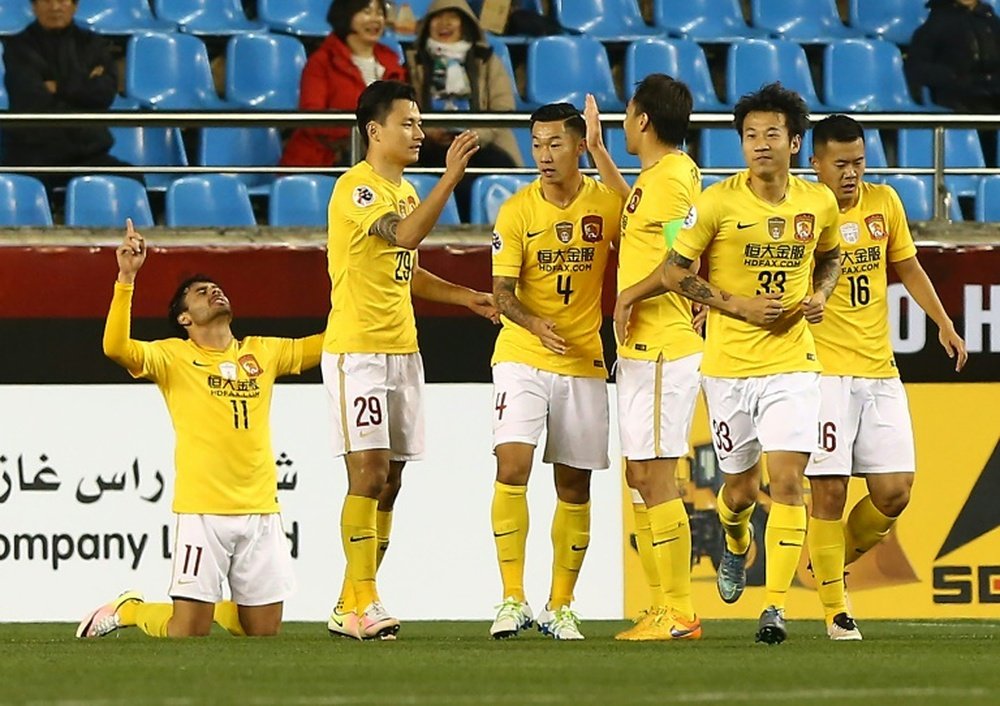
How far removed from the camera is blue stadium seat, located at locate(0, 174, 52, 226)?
37.3 ft

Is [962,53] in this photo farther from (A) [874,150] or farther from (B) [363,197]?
(B) [363,197]

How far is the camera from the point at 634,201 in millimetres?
8289

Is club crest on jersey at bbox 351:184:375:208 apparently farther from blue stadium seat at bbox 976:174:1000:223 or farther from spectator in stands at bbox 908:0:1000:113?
spectator in stands at bbox 908:0:1000:113

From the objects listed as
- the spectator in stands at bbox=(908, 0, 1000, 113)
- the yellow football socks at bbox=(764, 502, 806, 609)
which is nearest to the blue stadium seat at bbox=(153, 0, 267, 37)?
the spectator in stands at bbox=(908, 0, 1000, 113)

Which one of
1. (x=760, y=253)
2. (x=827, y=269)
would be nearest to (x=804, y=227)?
(x=760, y=253)

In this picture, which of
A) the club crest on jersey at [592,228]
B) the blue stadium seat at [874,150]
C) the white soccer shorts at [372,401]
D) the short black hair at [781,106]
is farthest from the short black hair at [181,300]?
the blue stadium seat at [874,150]

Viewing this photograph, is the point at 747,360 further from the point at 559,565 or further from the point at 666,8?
the point at 666,8

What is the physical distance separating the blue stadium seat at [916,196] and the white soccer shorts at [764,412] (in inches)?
168

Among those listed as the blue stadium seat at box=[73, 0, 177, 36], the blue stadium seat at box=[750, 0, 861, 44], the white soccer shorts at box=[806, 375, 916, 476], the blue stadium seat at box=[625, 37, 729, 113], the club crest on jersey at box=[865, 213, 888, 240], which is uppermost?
the blue stadium seat at box=[73, 0, 177, 36]

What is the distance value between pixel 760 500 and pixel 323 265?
2547mm

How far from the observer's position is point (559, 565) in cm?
860

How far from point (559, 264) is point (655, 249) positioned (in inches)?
15.6

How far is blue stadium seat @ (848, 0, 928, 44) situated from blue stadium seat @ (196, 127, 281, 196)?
4478mm

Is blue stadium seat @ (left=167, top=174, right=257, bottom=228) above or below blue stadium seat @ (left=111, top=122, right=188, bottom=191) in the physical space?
below
